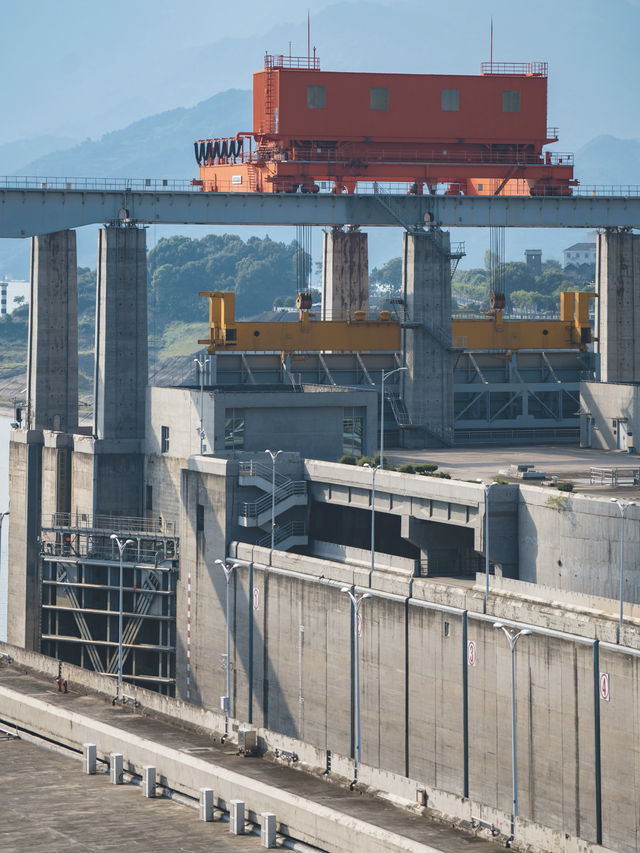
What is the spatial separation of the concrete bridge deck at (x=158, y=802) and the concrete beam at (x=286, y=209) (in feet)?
115

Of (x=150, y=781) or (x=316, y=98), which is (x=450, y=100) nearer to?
(x=316, y=98)

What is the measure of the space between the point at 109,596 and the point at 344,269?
105 ft

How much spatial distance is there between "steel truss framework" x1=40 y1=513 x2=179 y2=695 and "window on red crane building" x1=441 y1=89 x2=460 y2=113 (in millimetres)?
34145

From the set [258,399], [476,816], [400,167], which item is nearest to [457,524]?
[258,399]

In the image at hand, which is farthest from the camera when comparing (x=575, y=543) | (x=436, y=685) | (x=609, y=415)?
(x=609, y=415)

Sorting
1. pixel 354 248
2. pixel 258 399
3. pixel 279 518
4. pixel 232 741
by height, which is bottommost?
pixel 232 741

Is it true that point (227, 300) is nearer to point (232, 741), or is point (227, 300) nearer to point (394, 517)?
point (394, 517)

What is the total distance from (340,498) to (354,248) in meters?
32.6

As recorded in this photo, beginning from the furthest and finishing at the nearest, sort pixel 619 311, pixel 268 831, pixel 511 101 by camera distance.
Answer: pixel 511 101, pixel 619 311, pixel 268 831

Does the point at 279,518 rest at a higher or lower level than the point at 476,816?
higher

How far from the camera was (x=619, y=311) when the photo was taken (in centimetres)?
10619

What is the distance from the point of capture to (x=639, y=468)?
271ft

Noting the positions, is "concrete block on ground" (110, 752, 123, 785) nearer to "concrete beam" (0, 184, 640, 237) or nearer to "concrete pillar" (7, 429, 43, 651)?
"concrete pillar" (7, 429, 43, 651)

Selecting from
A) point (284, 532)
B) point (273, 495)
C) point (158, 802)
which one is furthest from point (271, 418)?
point (158, 802)
